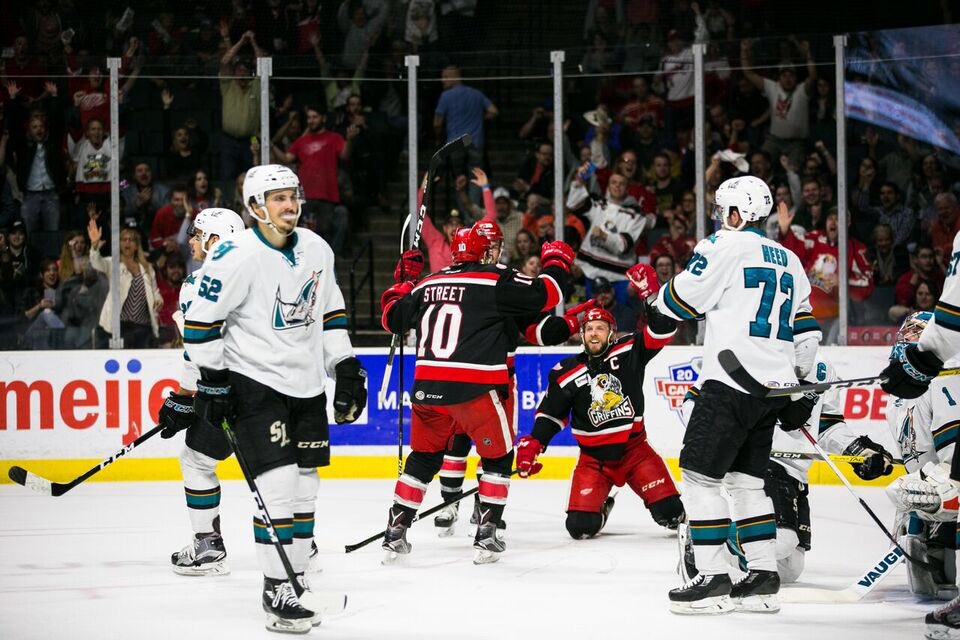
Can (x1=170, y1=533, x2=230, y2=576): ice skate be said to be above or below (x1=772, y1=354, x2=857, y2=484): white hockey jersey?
below

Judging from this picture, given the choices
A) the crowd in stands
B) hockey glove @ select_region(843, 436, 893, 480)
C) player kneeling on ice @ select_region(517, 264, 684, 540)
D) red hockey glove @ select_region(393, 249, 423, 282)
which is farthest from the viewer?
the crowd in stands

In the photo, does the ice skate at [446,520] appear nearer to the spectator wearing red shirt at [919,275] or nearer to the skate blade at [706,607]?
the skate blade at [706,607]

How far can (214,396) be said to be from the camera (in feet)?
14.1

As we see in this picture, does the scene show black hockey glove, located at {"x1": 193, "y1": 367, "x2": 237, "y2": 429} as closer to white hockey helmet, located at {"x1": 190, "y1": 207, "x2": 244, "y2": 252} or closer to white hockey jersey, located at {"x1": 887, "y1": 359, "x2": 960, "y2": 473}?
white hockey helmet, located at {"x1": 190, "y1": 207, "x2": 244, "y2": 252}

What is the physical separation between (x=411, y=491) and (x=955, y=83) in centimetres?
478

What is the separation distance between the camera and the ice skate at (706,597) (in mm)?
4699

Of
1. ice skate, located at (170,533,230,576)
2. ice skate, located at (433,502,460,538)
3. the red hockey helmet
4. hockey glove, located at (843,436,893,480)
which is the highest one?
the red hockey helmet

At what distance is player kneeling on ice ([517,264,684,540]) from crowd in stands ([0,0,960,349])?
2.12m

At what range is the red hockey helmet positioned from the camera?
5.99 meters

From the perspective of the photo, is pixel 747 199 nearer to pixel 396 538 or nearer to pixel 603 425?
pixel 603 425

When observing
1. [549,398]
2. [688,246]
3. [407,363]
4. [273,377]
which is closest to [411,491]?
[549,398]

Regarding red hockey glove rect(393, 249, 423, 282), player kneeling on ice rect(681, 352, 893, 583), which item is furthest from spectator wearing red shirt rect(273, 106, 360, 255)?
player kneeling on ice rect(681, 352, 893, 583)

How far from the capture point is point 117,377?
845 centimetres

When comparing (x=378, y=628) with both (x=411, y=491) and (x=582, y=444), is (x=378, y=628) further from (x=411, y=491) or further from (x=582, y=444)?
(x=582, y=444)
